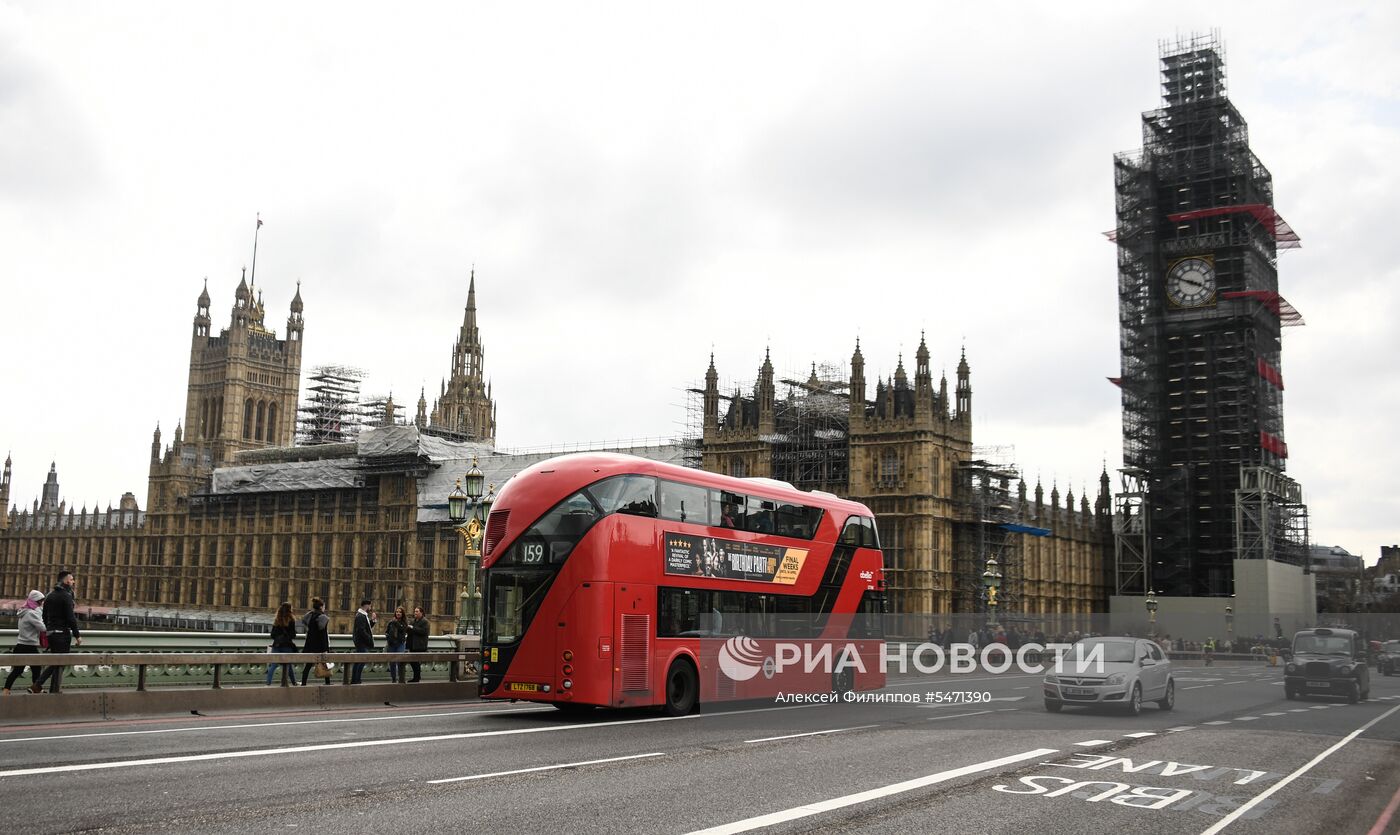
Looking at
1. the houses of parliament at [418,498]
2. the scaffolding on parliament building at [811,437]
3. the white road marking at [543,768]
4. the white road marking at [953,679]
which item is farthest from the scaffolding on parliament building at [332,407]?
the white road marking at [543,768]

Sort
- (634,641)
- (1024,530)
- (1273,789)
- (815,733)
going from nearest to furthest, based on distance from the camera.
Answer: (1273,789) → (815,733) → (634,641) → (1024,530)

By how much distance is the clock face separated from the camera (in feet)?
265

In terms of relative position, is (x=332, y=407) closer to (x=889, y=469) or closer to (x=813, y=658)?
(x=889, y=469)

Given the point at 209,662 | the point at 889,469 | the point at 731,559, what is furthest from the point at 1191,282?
the point at 209,662

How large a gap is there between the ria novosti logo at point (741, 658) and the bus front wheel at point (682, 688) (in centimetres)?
89

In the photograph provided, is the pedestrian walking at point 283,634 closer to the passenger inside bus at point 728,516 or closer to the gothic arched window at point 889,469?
the passenger inside bus at point 728,516

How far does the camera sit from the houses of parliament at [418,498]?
6675 centimetres

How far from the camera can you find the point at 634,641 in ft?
63.3

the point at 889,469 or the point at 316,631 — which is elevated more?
the point at 889,469

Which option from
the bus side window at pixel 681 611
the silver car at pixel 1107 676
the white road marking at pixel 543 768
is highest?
the bus side window at pixel 681 611

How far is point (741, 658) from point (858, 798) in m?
10.7

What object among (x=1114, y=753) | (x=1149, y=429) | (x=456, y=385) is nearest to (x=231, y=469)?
(x=456, y=385)

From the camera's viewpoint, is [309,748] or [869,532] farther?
[869,532]

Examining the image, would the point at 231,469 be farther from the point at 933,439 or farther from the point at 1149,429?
the point at 1149,429
